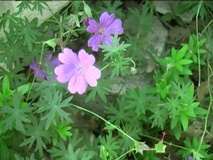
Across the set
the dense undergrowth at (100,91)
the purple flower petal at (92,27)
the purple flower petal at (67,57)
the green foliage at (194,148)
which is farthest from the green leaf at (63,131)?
the green foliage at (194,148)

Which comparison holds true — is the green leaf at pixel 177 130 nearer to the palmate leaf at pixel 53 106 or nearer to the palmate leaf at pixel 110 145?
the palmate leaf at pixel 110 145

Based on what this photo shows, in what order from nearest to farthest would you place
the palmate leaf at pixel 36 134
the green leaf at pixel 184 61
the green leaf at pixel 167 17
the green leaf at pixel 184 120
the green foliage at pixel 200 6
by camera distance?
the palmate leaf at pixel 36 134 < the green leaf at pixel 184 120 < the green leaf at pixel 184 61 < the green foliage at pixel 200 6 < the green leaf at pixel 167 17

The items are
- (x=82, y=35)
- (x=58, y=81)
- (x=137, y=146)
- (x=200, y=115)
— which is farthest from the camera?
(x=82, y=35)

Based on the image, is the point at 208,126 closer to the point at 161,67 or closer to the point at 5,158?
the point at 161,67

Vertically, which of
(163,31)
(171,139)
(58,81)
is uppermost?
(58,81)

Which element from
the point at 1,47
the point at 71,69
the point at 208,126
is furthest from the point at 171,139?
the point at 1,47

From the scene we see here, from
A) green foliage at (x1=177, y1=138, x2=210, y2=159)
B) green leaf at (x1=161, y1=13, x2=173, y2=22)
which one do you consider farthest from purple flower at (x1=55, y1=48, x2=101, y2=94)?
green leaf at (x1=161, y1=13, x2=173, y2=22)

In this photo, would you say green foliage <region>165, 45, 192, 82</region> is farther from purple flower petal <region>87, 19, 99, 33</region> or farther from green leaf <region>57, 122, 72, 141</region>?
green leaf <region>57, 122, 72, 141</region>
